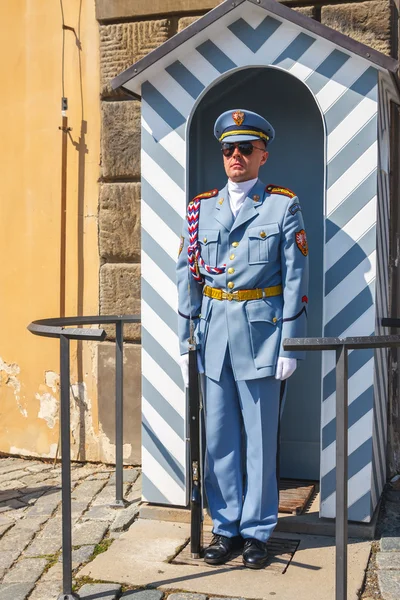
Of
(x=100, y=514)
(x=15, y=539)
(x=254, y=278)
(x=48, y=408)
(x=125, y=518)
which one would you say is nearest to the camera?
(x=254, y=278)

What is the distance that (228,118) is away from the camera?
3.72 meters

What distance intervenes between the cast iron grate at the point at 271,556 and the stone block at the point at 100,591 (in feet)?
1.13

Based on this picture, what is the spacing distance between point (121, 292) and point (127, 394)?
634 mm

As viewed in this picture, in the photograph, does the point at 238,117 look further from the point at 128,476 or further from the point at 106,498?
the point at 128,476

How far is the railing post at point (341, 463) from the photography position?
2938 mm

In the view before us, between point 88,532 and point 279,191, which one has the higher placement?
point 279,191

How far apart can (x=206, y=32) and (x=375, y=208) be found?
1146 millimetres

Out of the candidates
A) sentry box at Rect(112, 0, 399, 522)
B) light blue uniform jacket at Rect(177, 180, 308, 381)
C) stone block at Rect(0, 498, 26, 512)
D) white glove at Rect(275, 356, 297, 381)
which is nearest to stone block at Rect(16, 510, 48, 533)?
stone block at Rect(0, 498, 26, 512)

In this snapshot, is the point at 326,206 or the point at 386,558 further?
the point at 326,206

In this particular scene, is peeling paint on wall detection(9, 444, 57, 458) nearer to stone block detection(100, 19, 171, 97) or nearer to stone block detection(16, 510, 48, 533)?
stone block detection(16, 510, 48, 533)

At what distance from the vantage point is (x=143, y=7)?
5055mm

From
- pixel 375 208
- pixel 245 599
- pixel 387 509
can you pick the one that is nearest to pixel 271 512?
pixel 245 599

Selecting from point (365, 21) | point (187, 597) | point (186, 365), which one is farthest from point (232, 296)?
point (365, 21)

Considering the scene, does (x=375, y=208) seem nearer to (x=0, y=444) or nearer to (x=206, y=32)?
(x=206, y=32)
